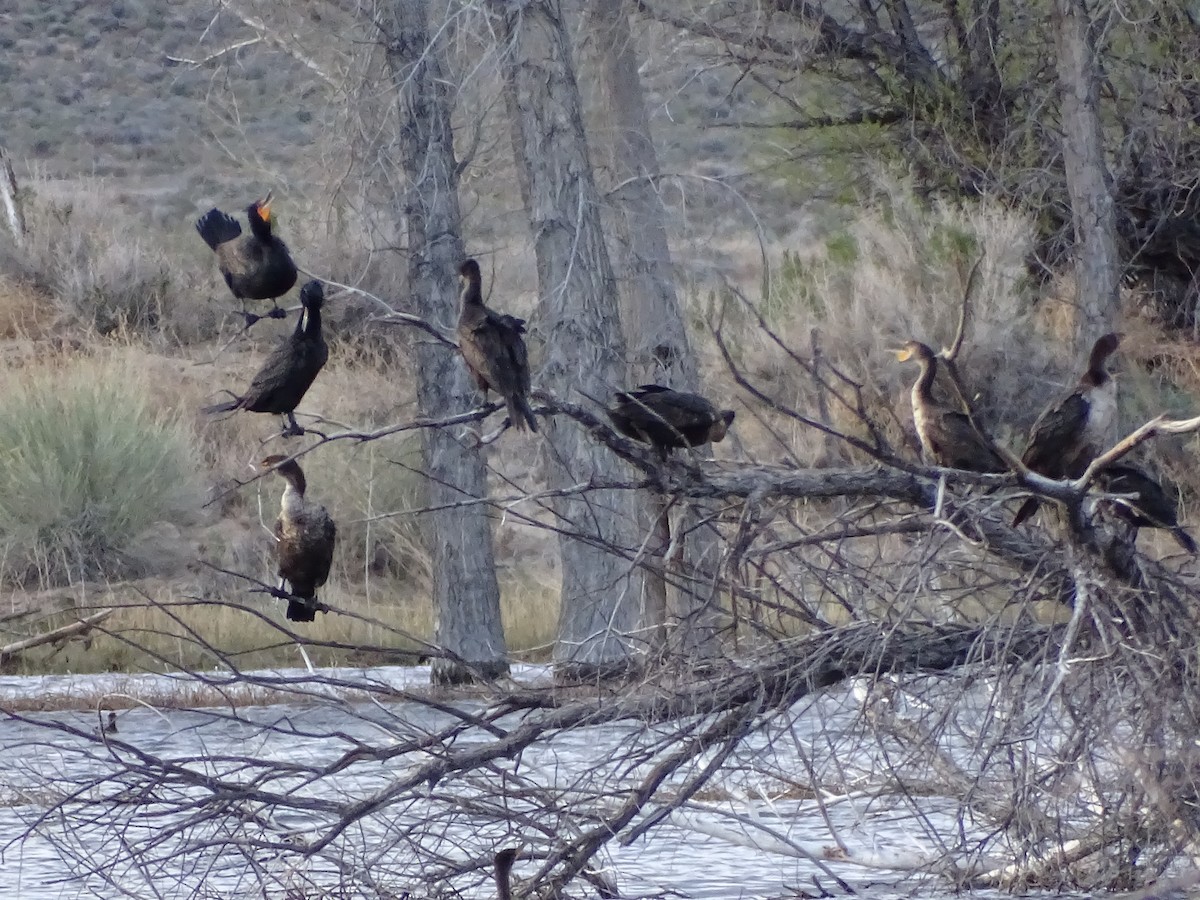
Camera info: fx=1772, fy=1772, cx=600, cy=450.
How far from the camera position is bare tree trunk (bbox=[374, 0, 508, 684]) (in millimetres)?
11016

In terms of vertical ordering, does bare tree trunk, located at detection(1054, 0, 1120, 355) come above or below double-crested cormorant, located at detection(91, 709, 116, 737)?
above

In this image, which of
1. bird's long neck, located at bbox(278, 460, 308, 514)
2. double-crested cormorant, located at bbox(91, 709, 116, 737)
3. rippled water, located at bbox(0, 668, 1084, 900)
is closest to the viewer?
double-crested cormorant, located at bbox(91, 709, 116, 737)

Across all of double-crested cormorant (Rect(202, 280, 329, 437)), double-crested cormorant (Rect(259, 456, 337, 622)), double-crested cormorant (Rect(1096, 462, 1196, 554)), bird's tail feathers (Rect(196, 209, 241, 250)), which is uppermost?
bird's tail feathers (Rect(196, 209, 241, 250))

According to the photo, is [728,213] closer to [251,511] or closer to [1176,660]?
[251,511]

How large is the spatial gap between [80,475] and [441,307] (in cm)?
721

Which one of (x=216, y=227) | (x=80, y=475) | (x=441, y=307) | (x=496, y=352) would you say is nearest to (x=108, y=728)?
(x=216, y=227)

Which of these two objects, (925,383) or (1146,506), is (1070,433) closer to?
(925,383)

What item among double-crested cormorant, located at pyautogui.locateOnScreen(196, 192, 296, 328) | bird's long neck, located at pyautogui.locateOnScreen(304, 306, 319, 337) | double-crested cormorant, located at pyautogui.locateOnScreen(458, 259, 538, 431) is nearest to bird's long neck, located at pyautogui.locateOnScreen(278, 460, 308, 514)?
double-crested cormorant, located at pyautogui.locateOnScreen(196, 192, 296, 328)

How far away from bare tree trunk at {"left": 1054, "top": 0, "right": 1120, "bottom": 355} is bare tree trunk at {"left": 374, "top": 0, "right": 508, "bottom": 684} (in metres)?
4.70

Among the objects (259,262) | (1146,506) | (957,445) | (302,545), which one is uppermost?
(259,262)

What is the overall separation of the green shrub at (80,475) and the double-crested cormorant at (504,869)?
38.5ft

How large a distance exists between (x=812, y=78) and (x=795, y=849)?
44.5ft

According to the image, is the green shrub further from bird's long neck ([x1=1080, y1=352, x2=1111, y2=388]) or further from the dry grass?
bird's long neck ([x1=1080, y1=352, x2=1111, y2=388])

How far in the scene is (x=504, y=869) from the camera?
16.1 ft
